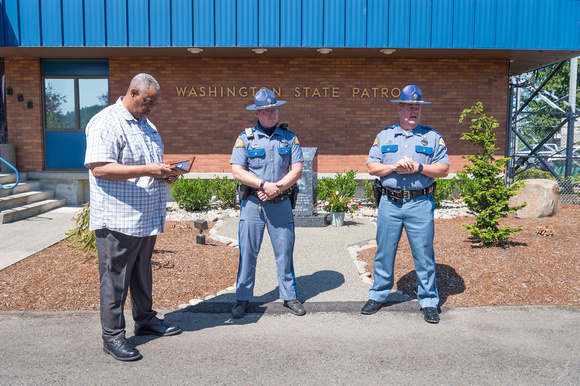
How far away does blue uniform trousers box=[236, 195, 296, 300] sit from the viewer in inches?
179

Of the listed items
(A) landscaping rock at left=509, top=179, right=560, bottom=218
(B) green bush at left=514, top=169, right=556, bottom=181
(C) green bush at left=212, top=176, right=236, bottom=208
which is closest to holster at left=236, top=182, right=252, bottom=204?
(C) green bush at left=212, top=176, right=236, bottom=208

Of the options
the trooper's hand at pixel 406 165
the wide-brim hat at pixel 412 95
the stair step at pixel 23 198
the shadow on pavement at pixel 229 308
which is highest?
the wide-brim hat at pixel 412 95

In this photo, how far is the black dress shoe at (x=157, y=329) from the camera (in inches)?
157

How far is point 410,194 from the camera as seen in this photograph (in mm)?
4410

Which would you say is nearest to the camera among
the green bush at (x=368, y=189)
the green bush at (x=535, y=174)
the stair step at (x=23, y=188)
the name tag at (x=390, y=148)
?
the name tag at (x=390, y=148)

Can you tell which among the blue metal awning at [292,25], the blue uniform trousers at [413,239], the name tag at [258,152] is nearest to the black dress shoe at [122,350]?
the name tag at [258,152]

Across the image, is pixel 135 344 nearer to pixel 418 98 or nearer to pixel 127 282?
pixel 127 282

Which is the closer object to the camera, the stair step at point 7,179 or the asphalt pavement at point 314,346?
the asphalt pavement at point 314,346

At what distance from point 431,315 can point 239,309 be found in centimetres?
180

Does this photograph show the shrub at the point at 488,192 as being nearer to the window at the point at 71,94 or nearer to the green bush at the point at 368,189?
the green bush at the point at 368,189

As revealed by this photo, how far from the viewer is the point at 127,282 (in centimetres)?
371

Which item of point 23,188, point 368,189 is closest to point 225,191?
point 368,189

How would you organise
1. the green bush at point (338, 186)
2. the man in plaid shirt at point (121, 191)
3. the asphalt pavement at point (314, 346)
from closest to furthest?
1. the asphalt pavement at point (314, 346)
2. the man in plaid shirt at point (121, 191)
3. the green bush at point (338, 186)

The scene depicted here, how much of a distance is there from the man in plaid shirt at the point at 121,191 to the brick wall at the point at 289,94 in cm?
846
